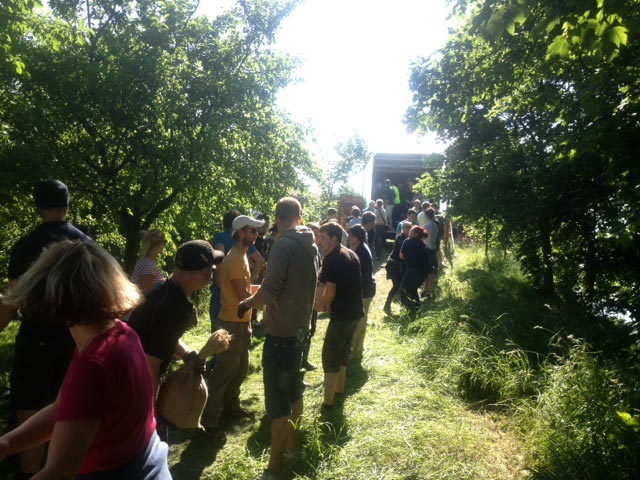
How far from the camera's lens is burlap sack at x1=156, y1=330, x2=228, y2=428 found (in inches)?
101

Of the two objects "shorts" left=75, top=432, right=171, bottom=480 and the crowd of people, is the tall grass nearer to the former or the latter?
the crowd of people

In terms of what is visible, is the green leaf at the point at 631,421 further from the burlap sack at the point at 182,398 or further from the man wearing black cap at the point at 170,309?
the man wearing black cap at the point at 170,309

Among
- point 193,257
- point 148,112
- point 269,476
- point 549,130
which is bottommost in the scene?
point 269,476

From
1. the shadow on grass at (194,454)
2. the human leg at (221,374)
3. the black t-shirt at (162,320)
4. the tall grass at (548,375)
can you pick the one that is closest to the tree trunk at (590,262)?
the tall grass at (548,375)

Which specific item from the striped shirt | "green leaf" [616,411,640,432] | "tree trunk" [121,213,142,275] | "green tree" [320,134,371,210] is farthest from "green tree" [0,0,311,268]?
"green tree" [320,134,371,210]

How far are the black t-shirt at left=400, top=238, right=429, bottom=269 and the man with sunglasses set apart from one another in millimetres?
4211

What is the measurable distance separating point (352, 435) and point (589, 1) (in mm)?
3973

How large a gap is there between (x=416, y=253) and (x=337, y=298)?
3.77 m

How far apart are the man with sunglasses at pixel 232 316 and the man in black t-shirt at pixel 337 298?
0.74 m

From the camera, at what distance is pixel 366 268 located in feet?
18.7

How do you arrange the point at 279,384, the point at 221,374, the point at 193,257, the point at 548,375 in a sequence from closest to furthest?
the point at 193,257 → the point at 279,384 → the point at 221,374 → the point at 548,375

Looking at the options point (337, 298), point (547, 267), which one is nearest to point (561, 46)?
point (337, 298)

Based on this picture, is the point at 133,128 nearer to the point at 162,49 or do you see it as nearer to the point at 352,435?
the point at 162,49

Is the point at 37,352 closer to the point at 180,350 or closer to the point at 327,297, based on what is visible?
the point at 180,350
